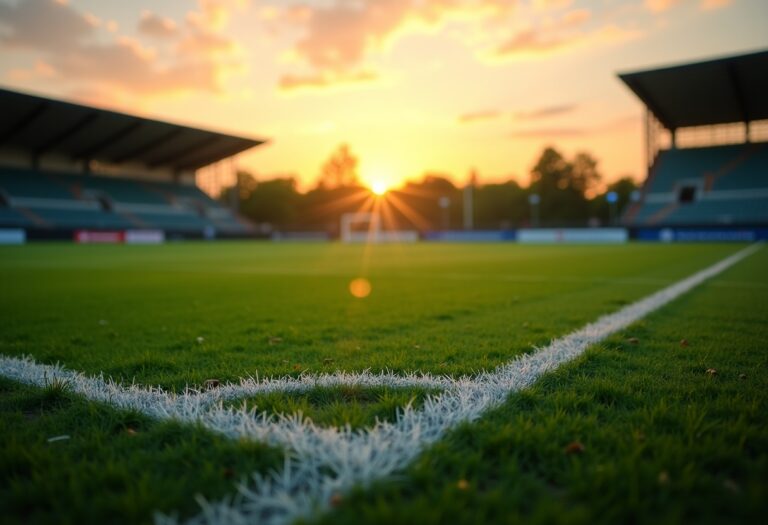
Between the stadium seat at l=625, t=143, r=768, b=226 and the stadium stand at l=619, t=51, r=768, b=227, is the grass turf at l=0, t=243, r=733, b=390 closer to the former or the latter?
the stadium stand at l=619, t=51, r=768, b=227

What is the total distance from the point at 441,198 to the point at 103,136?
132ft

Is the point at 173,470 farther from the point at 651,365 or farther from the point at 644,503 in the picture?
the point at 651,365

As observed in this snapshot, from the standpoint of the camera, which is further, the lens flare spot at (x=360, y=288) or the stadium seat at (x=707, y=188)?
the stadium seat at (x=707, y=188)

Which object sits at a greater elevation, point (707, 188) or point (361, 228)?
point (707, 188)

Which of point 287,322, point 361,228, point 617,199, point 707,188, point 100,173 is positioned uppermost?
point 100,173

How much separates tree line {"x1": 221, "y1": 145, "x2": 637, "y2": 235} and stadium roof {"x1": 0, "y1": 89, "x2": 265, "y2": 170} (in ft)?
56.0

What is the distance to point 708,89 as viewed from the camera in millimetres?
31109

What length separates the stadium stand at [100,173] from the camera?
34.3 metres

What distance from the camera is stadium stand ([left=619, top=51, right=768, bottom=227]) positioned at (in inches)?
1150

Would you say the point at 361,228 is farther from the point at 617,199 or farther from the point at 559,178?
the point at 617,199

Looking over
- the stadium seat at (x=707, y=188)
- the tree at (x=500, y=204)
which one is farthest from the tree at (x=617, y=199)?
the stadium seat at (x=707, y=188)

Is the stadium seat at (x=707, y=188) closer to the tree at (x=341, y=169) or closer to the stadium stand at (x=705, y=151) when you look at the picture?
the stadium stand at (x=705, y=151)

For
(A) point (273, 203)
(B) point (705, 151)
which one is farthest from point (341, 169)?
(B) point (705, 151)

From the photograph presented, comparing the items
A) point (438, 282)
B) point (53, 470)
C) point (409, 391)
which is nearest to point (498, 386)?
point (409, 391)
